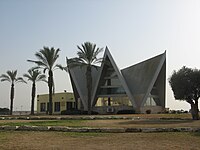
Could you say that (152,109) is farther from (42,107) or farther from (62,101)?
(42,107)

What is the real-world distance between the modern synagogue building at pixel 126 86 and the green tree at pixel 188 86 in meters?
23.6

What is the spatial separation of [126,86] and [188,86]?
26.9 m

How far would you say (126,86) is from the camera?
58.6 m

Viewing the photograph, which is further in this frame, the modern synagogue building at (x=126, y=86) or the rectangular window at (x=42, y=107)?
the rectangular window at (x=42, y=107)

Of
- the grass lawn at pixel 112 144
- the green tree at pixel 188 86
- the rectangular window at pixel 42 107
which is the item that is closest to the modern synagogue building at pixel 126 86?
the rectangular window at pixel 42 107

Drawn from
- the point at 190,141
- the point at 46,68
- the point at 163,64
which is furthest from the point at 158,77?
the point at 190,141

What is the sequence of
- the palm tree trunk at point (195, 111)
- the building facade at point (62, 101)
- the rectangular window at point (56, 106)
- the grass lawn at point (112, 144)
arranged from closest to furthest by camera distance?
the grass lawn at point (112, 144) → the palm tree trunk at point (195, 111) → the building facade at point (62, 101) → the rectangular window at point (56, 106)

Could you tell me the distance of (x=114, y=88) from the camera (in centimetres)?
6359

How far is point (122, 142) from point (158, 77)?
162 feet

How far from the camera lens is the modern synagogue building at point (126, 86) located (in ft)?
188

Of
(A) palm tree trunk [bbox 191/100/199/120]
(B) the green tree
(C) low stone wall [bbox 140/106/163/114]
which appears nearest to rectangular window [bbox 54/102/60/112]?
(C) low stone wall [bbox 140/106/163/114]

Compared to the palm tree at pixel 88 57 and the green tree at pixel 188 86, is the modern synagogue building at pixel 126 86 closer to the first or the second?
the palm tree at pixel 88 57

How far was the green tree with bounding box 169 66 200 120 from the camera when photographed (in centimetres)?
3206

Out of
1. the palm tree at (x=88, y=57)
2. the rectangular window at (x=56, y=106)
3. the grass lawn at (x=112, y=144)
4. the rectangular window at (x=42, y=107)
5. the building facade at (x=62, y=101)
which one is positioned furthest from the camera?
the rectangular window at (x=42, y=107)
